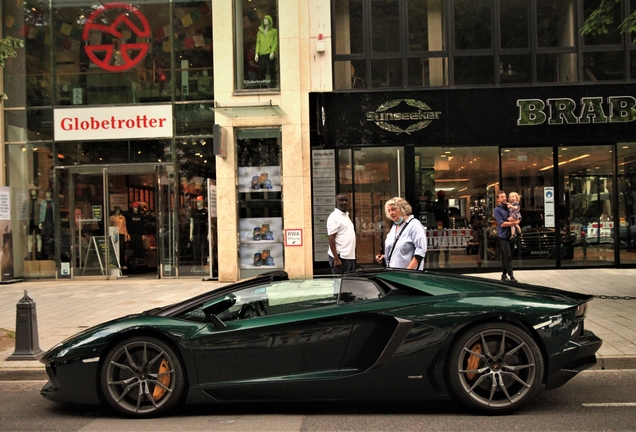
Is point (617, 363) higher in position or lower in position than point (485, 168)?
lower

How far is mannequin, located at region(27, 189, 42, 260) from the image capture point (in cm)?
1526

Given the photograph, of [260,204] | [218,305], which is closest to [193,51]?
[260,204]

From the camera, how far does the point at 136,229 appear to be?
622 inches

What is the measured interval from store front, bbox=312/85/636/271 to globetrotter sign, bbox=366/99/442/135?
0.02 metres

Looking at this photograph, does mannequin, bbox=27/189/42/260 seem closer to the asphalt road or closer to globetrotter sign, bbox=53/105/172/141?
globetrotter sign, bbox=53/105/172/141

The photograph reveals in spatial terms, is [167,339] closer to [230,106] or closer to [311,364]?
[311,364]

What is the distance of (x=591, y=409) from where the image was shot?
479 cm

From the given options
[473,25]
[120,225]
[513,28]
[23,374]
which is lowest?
[23,374]

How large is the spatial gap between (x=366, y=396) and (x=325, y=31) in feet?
36.8

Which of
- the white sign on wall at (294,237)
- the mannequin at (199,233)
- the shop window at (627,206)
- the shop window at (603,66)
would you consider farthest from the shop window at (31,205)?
the shop window at (627,206)

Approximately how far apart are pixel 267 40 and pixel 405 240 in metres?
8.98

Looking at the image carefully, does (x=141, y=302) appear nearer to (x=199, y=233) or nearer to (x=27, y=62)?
(x=199, y=233)

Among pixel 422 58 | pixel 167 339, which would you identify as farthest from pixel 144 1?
pixel 167 339

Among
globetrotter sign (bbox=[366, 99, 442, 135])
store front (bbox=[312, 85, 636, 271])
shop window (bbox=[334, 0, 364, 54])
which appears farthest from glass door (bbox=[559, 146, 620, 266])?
shop window (bbox=[334, 0, 364, 54])
